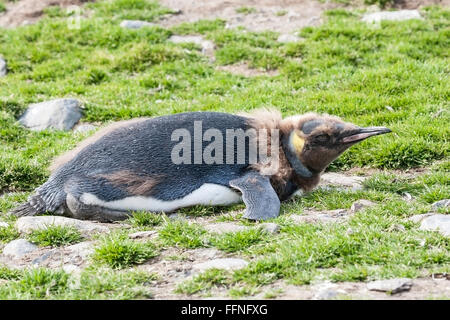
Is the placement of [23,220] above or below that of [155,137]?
below

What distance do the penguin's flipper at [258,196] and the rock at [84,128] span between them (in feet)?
10.7

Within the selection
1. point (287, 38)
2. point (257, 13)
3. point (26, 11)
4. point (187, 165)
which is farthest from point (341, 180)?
point (26, 11)

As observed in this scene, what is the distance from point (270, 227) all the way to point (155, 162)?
54.6 inches

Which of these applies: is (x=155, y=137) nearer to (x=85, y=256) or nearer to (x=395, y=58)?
(x=85, y=256)

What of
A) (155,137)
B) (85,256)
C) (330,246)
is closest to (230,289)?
(330,246)

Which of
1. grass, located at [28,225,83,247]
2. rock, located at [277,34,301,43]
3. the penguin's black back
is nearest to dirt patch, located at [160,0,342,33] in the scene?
rock, located at [277,34,301,43]

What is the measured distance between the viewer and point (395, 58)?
10938 millimetres

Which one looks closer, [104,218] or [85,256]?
[85,256]

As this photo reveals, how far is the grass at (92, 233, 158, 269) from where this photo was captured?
5.66 meters

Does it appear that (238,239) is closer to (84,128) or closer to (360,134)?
(360,134)

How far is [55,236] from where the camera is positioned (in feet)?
20.8

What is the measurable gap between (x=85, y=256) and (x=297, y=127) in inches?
97.7

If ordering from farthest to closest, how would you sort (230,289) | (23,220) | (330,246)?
(23,220) < (330,246) < (230,289)

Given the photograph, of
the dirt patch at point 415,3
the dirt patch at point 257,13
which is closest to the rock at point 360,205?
the dirt patch at point 257,13
